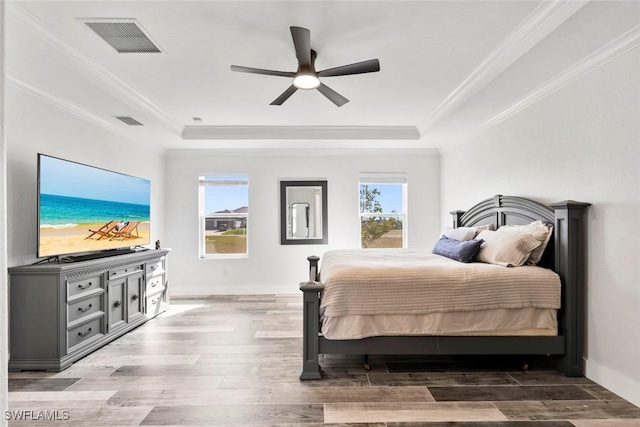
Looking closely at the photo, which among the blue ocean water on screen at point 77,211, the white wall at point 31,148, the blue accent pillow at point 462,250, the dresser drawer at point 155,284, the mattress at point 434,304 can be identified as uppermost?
the white wall at point 31,148

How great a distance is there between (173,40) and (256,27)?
65cm

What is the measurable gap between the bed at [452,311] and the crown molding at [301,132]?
2737 mm

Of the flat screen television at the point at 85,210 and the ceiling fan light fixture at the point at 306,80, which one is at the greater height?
the ceiling fan light fixture at the point at 306,80

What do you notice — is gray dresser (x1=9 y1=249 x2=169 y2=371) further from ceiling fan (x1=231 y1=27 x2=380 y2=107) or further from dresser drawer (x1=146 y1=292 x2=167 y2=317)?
ceiling fan (x1=231 y1=27 x2=380 y2=107)

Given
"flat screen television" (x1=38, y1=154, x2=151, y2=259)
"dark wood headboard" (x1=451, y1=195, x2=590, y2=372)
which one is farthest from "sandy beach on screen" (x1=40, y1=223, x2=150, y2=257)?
"dark wood headboard" (x1=451, y1=195, x2=590, y2=372)

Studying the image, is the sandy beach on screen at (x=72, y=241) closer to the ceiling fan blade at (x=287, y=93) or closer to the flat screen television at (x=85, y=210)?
the flat screen television at (x=85, y=210)

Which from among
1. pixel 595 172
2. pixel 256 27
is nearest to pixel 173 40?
pixel 256 27

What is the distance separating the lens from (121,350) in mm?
3260

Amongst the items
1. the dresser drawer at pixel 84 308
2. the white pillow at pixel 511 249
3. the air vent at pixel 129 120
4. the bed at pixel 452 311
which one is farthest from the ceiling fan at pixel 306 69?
the dresser drawer at pixel 84 308

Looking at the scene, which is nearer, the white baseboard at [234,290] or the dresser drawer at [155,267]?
the dresser drawer at [155,267]

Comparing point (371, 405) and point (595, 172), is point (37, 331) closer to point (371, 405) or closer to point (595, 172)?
point (371, 405)

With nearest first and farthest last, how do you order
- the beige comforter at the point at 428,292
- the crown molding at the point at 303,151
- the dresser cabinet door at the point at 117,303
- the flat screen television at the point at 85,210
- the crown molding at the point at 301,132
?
the beige comforter at the point at 428,292, the flat screen television at the point at 85,210, the dresser cabinet door at the point at 117,303, the crown molding at the point at 301,132, the crown molding at the point at 303,151

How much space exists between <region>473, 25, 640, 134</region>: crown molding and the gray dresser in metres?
4.36

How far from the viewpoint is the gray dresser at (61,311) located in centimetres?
278
